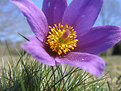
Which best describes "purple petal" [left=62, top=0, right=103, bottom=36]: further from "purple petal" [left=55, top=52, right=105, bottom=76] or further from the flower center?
"purple petal" [left=55, top=52, right=105, bottom=76]

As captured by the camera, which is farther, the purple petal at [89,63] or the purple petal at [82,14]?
the purple petal at [82,14]

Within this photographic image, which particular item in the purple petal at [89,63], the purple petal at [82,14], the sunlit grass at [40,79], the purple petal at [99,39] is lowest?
the sunlit grass at [40,79]

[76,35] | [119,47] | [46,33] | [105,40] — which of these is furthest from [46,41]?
[119,47]

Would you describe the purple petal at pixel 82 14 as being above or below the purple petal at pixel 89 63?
above

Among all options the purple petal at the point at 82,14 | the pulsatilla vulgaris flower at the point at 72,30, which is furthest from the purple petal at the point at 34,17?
the purple petal at the point at 82,14

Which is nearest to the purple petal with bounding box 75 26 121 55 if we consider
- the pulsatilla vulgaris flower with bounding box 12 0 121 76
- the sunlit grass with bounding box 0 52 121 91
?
the pulsatilla vulgaris flower with bounding box 12 0 121 76

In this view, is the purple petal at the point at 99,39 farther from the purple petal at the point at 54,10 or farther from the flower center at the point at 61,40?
the purple petal at the point at 54,10

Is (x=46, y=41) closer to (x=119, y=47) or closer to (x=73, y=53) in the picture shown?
(x=73, y=53)
